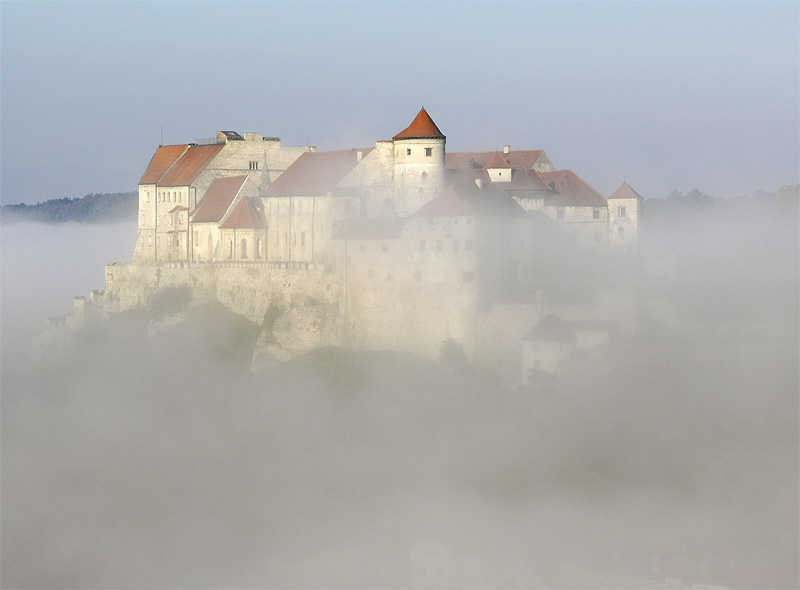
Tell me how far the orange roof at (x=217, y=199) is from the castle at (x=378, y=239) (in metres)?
0.08

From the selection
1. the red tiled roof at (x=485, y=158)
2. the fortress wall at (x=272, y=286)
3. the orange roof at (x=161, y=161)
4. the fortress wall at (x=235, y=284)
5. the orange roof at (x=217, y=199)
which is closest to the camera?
the fortress wall at (x=272, y=286)

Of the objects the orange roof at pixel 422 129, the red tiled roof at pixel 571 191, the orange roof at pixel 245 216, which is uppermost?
the orange roof at pixel 422 129

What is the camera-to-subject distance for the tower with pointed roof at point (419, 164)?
64.1 metres

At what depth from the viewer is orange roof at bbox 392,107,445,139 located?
210 ft

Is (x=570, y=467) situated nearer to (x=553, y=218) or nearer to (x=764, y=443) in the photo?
(x=764, y=443)

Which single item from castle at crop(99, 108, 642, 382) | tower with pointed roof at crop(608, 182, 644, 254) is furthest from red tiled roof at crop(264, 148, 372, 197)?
tower with pointed roof at crop(608, 182, 644, 254)

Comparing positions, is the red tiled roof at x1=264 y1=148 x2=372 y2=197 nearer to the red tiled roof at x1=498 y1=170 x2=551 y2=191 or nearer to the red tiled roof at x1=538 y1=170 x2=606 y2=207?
the red tiled roof at x1=498 y1=170 x2=551 y2=191

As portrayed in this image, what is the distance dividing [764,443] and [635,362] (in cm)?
561

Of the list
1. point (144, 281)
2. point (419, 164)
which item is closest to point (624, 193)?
point (419, 164)

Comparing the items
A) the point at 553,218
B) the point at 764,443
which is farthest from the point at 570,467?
the point at 553,218

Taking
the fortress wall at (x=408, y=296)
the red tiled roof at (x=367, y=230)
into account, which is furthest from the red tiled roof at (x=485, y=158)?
the fortress wall at (x=408, y=296)

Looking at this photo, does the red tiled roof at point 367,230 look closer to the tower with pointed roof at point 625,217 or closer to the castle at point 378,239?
the castle at point 378,239

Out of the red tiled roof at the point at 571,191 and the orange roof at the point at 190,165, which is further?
the orange roof at the point at 190,165

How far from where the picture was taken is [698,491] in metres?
59.2
